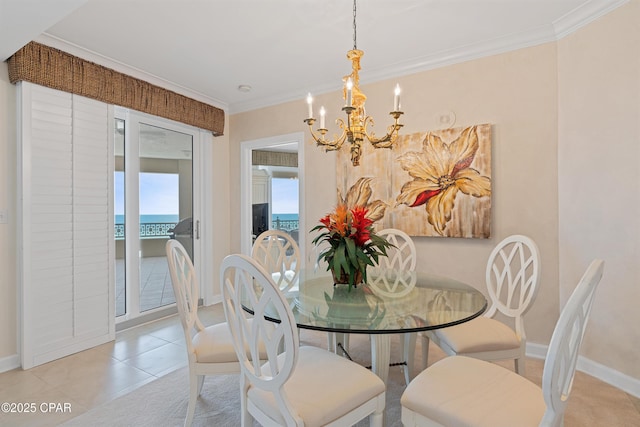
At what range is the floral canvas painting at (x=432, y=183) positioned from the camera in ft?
9.03

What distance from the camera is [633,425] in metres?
1.81

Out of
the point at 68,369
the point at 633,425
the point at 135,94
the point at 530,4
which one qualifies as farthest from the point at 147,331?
the point at 530,4

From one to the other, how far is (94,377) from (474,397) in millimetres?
2488

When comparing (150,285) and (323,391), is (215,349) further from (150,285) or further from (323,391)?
(150,285)

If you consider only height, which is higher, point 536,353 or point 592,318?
point 592,318

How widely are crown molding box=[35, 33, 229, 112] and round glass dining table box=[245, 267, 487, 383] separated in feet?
8.52

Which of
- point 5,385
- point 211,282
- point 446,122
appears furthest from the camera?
point 211,282

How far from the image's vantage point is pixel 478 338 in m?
1.79

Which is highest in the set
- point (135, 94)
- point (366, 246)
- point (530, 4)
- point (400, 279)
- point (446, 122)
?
point (530, 4)

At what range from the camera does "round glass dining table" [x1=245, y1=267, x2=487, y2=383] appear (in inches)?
55.7

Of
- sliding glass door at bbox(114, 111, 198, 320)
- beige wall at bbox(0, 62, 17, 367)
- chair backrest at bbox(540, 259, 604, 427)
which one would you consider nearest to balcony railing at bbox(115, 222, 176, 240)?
sliding glass door at bbox(114, 111, 198, 320)

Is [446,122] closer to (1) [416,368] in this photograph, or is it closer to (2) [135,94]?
(1) [416,368]

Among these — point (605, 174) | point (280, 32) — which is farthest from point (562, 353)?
point (280, 32)

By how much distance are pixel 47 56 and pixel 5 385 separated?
7.77ft
